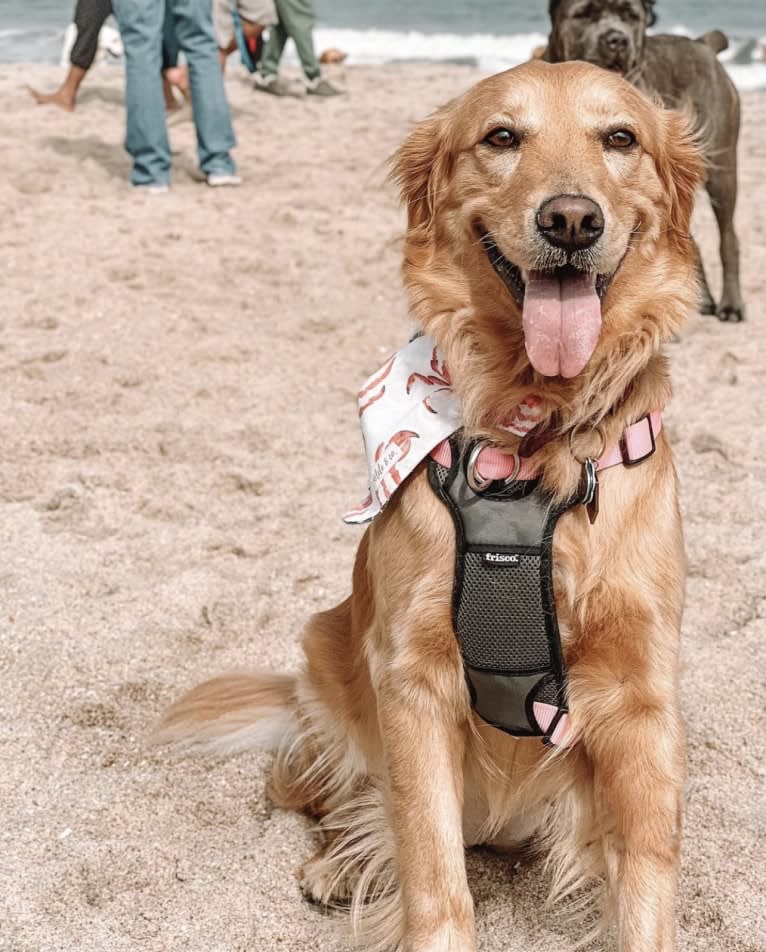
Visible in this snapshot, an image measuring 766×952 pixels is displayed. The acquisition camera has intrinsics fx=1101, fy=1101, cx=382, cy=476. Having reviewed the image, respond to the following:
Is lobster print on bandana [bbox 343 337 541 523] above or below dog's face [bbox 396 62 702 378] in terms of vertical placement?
below

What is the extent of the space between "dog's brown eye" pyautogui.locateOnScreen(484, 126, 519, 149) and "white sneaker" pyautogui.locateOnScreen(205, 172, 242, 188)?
5.48 m

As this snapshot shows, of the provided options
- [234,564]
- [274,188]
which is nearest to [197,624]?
[234,564]

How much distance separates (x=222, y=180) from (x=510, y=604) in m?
6.09

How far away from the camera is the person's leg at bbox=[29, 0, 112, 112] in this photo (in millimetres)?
8914

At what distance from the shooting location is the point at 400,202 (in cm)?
241

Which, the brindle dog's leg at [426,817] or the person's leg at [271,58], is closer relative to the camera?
the brindle dog's leg at [426,817]

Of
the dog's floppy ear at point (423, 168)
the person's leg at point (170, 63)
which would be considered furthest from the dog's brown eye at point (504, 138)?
the person's leg at point (170, 63)

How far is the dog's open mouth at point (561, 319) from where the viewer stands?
6.58 ft

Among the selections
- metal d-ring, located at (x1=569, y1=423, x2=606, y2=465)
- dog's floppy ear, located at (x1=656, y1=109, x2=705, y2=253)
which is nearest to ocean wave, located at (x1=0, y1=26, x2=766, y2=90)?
dog's floppy ear, located at (x1=656, y1=109, x2=705, y2=253)

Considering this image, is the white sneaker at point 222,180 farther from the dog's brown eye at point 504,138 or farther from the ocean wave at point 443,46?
the ocean wave at point 443,46

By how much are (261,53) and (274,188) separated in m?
4.36

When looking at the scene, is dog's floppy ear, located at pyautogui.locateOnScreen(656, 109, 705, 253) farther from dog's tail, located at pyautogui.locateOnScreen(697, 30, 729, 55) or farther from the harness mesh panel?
dog's tail, located at pyautogui.locateOnScreen(697, 30, 729, 55)

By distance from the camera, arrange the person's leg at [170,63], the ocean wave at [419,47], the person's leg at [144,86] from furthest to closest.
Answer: the ocean wave at [419,47], the person's leg at [170,63], the person's leg at [144,86]

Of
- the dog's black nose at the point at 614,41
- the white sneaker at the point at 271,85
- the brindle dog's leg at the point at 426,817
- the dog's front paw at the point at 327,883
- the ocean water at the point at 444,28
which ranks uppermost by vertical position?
the dog's black nose at the point at 614,41
